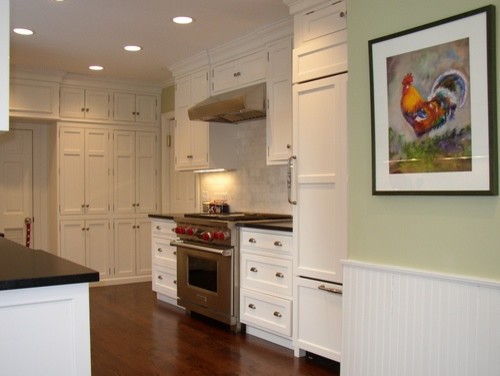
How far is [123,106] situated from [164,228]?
76.1 inches

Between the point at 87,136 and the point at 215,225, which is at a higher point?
the point at 87,136

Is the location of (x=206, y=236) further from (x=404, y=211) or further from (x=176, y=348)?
(x=404, y=211)

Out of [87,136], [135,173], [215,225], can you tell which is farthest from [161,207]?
[215,225]

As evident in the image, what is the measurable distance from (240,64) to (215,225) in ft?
4.78

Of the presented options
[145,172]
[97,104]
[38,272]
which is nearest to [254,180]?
[145,172]

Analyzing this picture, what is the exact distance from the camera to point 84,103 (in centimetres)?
610

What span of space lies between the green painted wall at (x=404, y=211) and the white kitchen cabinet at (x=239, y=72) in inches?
72.8

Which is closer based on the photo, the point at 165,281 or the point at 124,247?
the point at 165,281

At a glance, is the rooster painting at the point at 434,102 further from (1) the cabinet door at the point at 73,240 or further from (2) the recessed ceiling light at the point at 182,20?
(1) the cabinet door at the point at 73,240

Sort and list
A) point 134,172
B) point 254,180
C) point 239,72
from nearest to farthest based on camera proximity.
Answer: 1. point 239,72
2. point 254,180
3. point 134,172

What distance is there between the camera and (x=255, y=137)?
191 inches

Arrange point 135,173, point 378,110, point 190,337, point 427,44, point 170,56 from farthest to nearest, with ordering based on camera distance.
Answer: point 135,173 → point 170,56 → point 190,337 → point 378,110 → point 427,44

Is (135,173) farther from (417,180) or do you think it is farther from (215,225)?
(417,180)

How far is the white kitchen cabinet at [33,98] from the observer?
5.62 metres
